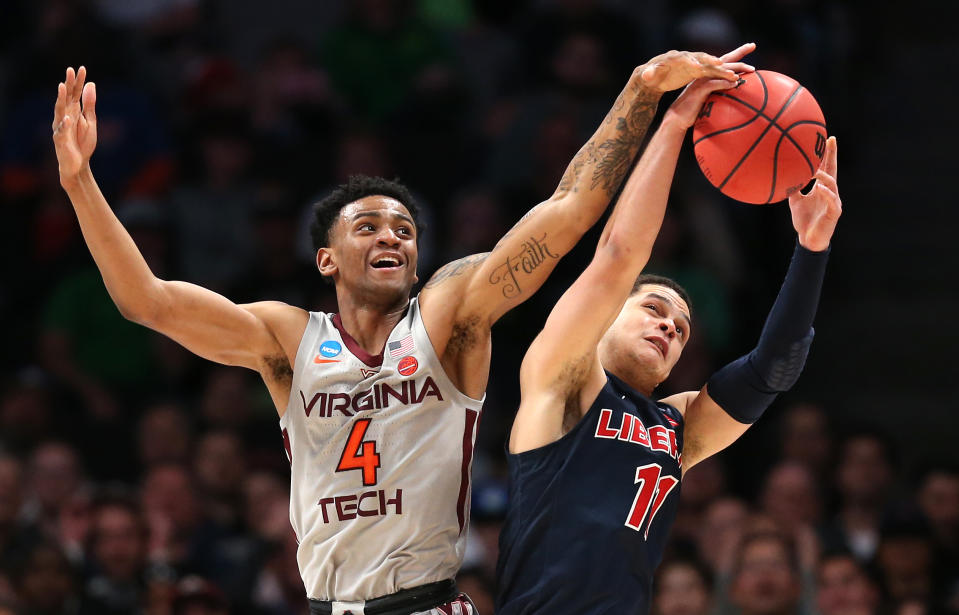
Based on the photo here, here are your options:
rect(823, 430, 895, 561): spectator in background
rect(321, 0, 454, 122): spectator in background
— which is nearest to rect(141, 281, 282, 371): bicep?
rect(823, 430, 895, 561): spectator in background

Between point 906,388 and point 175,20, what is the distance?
6714 millimetres

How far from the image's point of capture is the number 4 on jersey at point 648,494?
4.99 m

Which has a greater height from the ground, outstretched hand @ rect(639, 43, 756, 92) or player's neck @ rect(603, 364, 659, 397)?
outstretched hand @ rect(639, 43, 756, 92)

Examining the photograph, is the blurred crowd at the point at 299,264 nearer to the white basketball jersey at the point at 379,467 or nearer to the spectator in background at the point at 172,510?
the spectator in background at the point at 172,510

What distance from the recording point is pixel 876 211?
1173 centimetres

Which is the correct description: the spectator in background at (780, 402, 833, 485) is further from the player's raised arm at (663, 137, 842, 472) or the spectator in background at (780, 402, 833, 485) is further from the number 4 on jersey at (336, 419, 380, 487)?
the number 4 on jersey at (336, 419, 380, 487)

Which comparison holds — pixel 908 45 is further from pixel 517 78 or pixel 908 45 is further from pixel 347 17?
pixel 347 17

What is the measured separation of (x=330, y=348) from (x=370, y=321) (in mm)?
189

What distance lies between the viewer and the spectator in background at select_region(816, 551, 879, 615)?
7.91 meters

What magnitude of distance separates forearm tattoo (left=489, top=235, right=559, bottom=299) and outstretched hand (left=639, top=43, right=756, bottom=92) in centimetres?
68

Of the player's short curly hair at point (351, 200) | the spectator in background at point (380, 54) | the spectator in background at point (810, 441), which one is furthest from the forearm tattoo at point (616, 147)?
Result: the spectator in background at point (380, 54)

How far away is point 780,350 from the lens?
5.38 meters

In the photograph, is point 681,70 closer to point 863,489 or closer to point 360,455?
point 360,455

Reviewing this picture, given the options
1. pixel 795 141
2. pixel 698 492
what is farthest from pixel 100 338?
pixel 795 141
